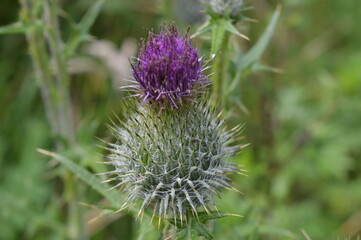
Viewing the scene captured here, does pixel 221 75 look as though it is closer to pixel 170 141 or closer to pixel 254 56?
pixel 254 56

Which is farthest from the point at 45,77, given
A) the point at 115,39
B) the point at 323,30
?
the point at 323,30

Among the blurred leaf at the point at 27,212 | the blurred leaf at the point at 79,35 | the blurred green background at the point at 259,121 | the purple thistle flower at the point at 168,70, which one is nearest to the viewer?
the purple thistle flower at the point at 168,70

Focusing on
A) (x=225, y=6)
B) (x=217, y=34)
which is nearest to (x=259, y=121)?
(x=225, y=6)

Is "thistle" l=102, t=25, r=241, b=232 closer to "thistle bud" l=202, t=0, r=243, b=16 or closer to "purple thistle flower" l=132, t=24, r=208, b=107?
"purple thistle flower" l=132, t=24, r=208, b=107

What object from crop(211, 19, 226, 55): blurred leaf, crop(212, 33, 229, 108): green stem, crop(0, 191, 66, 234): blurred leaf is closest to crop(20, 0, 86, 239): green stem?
crop(0, 191, 66, 234): blurred leaf

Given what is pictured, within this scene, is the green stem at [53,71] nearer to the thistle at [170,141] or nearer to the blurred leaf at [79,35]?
the blurred leaf at [79,35]

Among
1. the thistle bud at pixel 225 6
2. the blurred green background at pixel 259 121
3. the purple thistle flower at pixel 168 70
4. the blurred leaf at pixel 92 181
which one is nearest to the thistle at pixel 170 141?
the purple thistle flower at pixel 168 70

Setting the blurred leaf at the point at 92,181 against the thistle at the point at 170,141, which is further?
the blurred leaf at the point at 92,181
